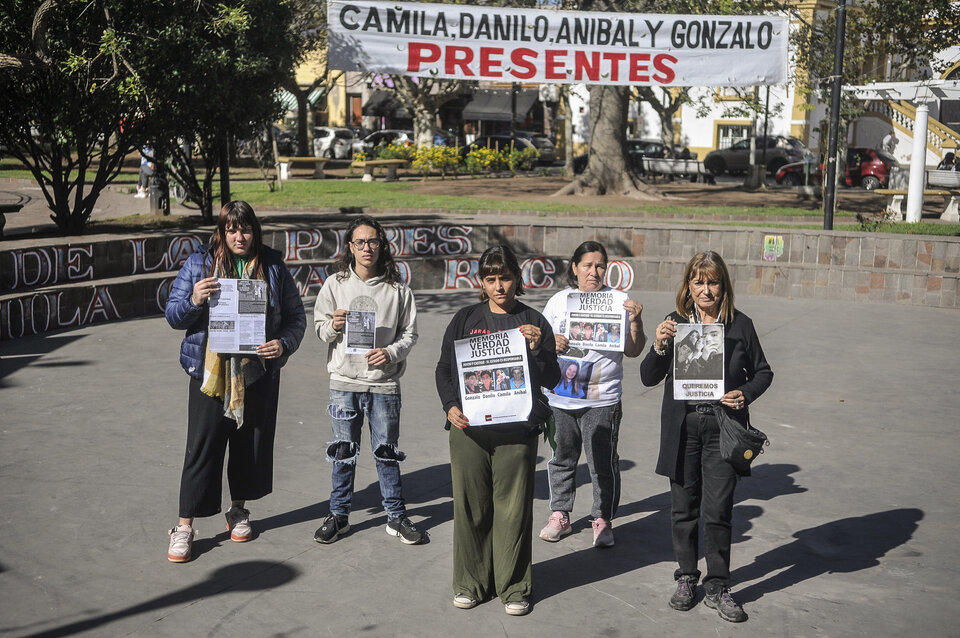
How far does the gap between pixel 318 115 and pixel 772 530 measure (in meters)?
60.5

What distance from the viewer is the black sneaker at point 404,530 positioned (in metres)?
5.33

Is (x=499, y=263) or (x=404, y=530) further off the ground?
(x=499, y=263)

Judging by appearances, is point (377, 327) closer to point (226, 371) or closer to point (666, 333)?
point (226, 371)

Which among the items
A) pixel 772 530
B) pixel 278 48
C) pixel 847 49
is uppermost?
pixel 847 49

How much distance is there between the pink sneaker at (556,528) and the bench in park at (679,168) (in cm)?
3029

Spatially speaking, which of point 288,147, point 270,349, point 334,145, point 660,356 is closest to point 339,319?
point 270,349

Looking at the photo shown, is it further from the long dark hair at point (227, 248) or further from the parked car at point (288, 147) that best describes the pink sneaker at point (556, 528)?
the parked car at point (288, 147)

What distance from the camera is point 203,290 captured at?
487 cm

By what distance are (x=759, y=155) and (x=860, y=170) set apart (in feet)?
20.5

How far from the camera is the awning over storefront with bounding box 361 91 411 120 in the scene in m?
56.2

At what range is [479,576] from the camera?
4586 mm

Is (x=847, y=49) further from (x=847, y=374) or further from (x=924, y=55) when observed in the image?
(x=847, y=374)

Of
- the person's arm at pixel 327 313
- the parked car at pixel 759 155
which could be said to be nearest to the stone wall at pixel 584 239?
the person's arm at pixel 327 313

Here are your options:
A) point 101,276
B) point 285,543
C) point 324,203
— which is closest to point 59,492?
point 285,543
